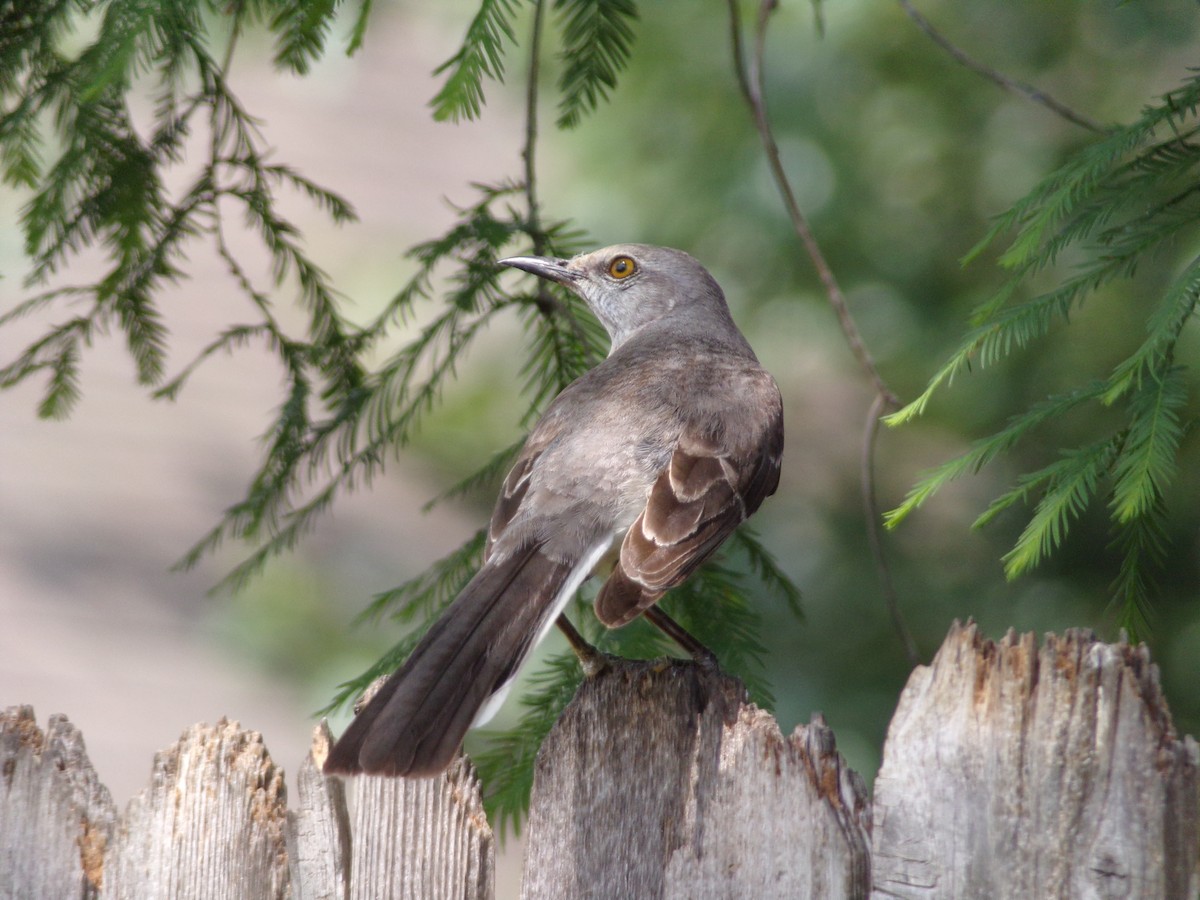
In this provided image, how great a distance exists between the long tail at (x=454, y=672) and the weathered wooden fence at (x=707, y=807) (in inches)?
5.4

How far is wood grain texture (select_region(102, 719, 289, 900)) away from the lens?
222cm

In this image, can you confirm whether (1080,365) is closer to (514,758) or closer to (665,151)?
(665,151)

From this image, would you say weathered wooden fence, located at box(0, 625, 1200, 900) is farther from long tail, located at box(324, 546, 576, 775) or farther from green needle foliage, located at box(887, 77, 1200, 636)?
green needle foliage, located at box(887, 77, 1200, 636)

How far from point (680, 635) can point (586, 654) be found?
394 millimetres

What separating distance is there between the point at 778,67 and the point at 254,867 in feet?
13.6

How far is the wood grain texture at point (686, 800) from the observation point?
1.92m

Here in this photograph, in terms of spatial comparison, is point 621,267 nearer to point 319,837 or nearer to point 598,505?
point 598,505

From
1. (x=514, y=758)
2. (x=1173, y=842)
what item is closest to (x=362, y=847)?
(x=514, y=758)

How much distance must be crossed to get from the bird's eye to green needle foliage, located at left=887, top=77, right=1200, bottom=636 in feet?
5.90

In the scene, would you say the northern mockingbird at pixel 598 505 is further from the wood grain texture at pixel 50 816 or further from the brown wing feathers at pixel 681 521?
the wood grain texture at pixel 50 816

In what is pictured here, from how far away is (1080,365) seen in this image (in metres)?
4.83

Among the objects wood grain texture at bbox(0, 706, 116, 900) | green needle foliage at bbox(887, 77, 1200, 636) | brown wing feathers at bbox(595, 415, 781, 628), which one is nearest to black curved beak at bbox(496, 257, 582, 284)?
brown wing feathers at bbox(595, 415, 781, 628)

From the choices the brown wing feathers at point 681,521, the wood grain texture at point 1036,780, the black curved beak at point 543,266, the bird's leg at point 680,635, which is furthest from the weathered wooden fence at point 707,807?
the black curved beak at point 543,266

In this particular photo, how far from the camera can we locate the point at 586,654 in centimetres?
267
